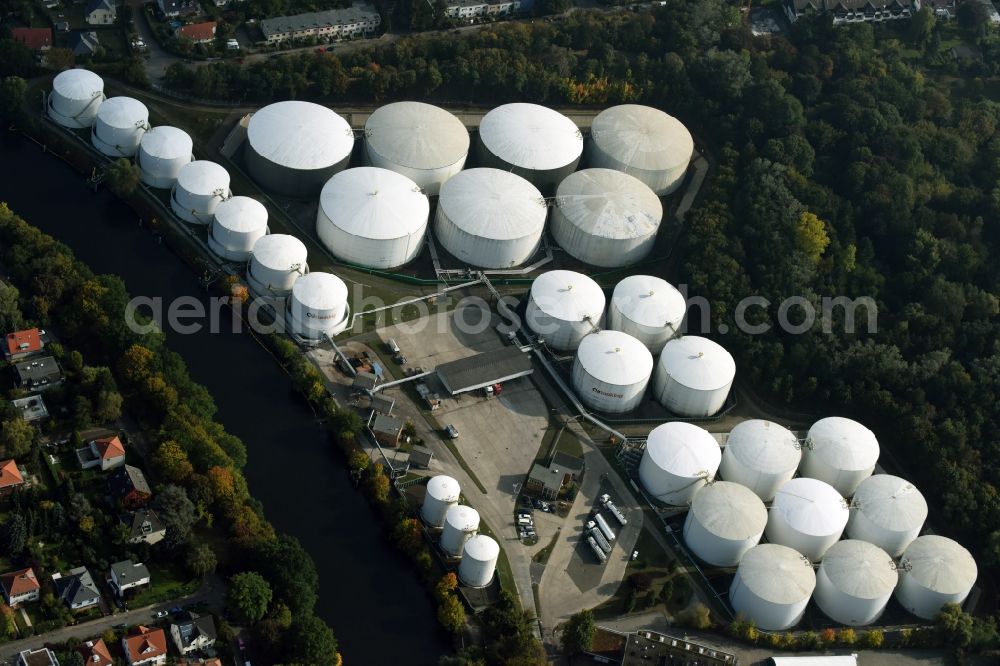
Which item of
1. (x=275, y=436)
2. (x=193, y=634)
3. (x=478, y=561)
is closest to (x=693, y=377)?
(x=478, y=561)

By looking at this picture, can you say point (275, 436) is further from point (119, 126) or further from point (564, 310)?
point (119, 126)

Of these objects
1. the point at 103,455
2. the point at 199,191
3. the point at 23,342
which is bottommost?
the point at 103,455

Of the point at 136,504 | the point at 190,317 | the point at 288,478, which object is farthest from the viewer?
the point at 190,317

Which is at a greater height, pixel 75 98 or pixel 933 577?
pixel 75 98

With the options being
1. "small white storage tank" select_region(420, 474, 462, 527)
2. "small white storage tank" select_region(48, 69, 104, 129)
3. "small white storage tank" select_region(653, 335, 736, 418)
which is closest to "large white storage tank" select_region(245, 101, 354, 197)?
"small white storage tank" select_region(48, 69, 104, 129)

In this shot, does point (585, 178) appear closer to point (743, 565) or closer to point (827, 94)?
point (827, 94)

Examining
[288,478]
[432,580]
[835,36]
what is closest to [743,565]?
[432,580]

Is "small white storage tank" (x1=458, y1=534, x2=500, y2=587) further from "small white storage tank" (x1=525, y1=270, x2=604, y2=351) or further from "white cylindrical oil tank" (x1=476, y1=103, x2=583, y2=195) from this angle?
"white cylindrical oil tank" (x1=476, y1=103, x2=583, y2=195)

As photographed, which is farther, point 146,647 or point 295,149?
point 295,149
